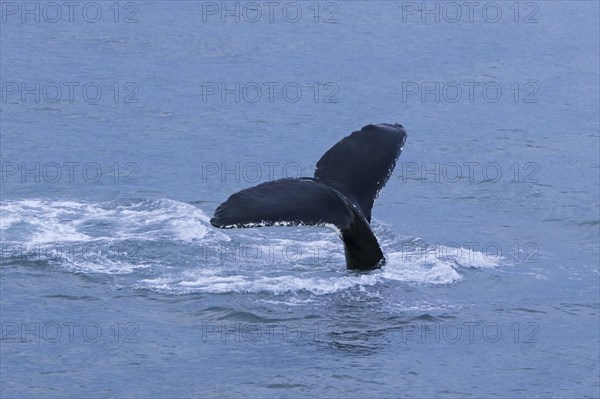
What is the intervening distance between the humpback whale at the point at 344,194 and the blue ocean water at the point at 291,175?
0.64 m

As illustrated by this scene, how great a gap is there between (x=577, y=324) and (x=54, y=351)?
19.2 feet

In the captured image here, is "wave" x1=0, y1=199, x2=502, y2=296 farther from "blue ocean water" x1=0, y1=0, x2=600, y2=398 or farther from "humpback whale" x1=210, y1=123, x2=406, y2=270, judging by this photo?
"humpback whale" x1=210, y1=123, x2=406, y2=270

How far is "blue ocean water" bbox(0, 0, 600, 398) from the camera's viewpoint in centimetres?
1433

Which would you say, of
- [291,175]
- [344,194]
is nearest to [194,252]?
[344,194]

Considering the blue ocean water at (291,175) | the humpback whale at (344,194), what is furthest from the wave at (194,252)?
the humpback whale at (344,194)

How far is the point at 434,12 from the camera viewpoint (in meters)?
29.7

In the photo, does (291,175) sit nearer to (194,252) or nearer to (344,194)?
(194,252)

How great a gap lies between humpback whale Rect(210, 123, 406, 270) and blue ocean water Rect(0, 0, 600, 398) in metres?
0.64

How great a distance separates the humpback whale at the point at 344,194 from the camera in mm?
→ 14156

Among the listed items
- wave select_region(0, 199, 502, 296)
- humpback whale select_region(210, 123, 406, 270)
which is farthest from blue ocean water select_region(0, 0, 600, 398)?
humpback whale select_region(210, 123, 406, 270)

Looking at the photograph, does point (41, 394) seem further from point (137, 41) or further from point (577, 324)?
point (137, 41)

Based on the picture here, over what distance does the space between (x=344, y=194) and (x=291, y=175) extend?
20.9ft

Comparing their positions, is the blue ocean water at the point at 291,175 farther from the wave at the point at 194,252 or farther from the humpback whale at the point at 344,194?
the humpback whale at the point at 344,194

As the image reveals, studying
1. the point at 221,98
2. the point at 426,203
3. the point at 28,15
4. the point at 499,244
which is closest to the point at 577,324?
the point at 499,244
